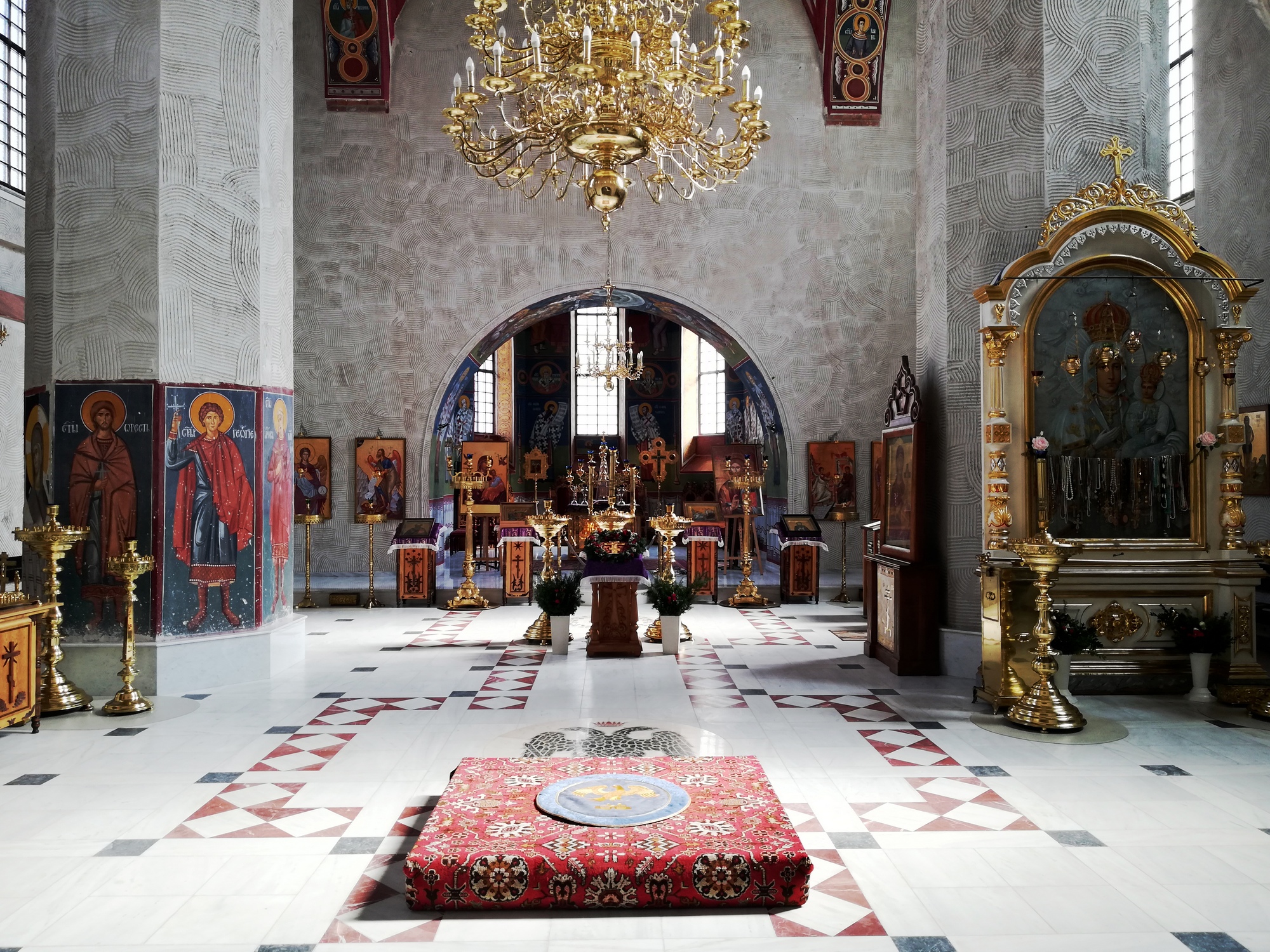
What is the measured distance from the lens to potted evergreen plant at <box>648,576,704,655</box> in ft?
29.3

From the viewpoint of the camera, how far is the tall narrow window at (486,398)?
20.6m

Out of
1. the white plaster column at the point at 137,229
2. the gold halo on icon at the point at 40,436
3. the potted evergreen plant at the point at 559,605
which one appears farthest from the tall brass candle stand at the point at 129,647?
the potted evergreen plant at the point at 559,605

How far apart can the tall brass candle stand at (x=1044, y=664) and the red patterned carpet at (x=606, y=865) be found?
114 inches

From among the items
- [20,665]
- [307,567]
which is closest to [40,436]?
[20,665]

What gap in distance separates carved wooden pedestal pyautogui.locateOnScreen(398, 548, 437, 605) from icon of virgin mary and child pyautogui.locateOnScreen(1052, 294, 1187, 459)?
316 inches

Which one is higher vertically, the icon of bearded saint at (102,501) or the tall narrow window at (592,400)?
the tall narrow window at (592,400)

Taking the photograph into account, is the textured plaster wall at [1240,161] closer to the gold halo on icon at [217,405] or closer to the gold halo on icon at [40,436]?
the gold halo on icon at [217,405]

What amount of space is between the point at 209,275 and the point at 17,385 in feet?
17.1

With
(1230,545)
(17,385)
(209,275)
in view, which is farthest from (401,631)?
(1230,545)

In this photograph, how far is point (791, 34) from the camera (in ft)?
47.7

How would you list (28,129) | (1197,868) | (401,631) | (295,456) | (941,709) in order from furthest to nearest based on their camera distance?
1. (295,456)
2. (401,631)
3. (28,129)
4. (941,709)
5. (1197,868)

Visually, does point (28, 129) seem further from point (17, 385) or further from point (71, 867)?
point (71, 867)

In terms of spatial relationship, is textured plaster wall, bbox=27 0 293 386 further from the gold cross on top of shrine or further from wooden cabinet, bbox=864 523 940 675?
the gold cross on top of shrine

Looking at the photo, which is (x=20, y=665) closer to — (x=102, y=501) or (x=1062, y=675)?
(x=102, y=501)
